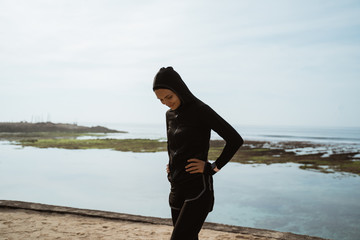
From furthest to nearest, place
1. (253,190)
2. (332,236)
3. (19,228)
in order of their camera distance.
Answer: (253,190), (332,236), (19,228)

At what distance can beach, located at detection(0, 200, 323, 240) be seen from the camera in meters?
4.61

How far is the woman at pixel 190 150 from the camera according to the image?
2.22m

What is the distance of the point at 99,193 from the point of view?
14.6 meters

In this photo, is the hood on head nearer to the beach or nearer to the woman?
the woman

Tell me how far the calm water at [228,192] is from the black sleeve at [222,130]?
350 inches

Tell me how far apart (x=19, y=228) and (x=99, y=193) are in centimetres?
1000

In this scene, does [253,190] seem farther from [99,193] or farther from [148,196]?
[99,193]

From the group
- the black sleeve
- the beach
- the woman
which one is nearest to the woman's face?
the woman

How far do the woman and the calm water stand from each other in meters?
8.93

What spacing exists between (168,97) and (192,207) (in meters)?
0.85

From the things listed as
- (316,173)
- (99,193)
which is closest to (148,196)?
(99,193)

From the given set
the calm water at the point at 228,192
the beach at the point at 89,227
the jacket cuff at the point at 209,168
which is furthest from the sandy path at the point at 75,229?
the calm water at the point at 228,192

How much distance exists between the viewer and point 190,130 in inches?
89.3

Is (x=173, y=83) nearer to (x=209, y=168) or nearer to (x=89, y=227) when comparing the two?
(x=209, y=168)
